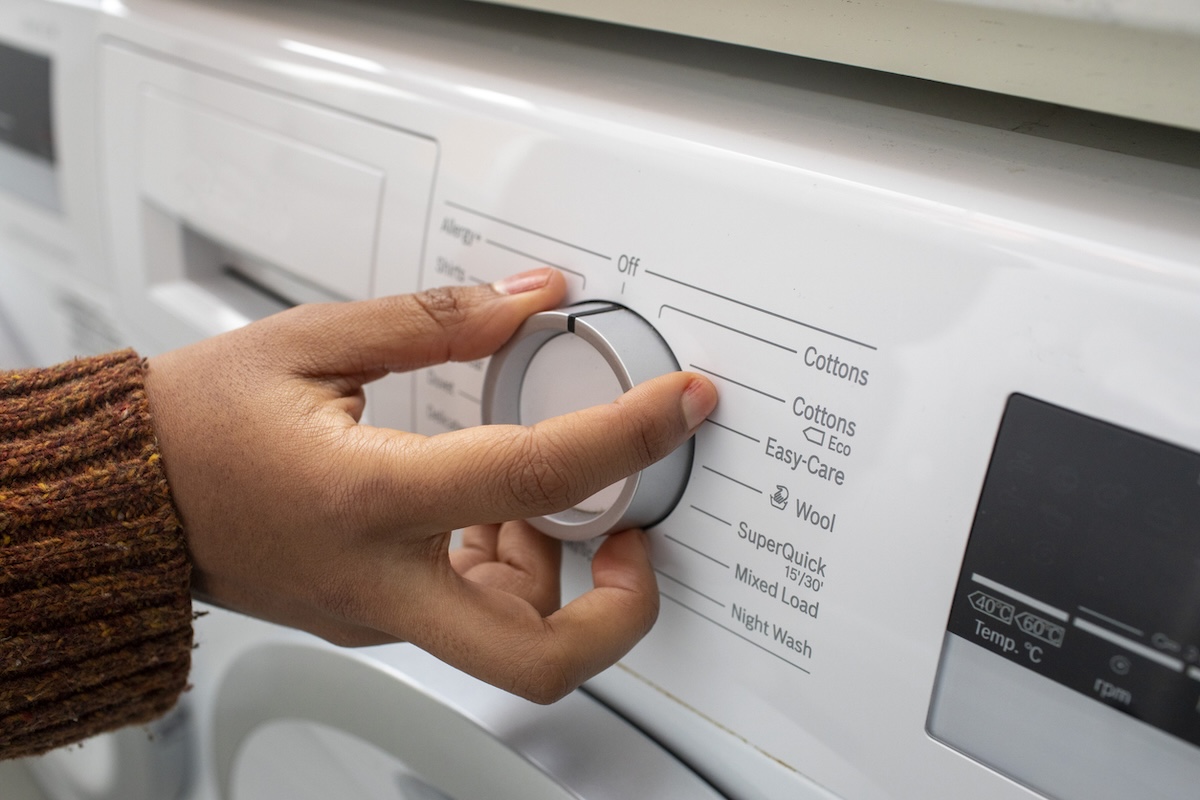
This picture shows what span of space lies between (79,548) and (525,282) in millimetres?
234

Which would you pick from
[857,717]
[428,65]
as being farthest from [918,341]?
[428,65]

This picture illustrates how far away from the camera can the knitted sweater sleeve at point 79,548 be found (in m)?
0.40

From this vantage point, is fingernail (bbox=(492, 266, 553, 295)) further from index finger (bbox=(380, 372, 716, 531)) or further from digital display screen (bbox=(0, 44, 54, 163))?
digital display screen (bbox=(0, 44, 54, 163))

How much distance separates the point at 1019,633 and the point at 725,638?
0.38 feet

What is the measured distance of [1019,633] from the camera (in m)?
0.30

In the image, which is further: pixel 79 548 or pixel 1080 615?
pixel 79 548

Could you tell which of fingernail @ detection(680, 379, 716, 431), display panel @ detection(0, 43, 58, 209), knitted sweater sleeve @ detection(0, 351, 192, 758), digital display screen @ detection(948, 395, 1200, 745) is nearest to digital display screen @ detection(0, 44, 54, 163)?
display panel @ detection(0, 43, 58, 209)

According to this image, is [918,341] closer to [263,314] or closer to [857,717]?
[857,717]

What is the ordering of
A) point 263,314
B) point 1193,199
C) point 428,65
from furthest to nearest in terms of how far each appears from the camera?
point 263,314 < point 428,65 < point 1193,199

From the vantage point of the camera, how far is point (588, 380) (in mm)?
396

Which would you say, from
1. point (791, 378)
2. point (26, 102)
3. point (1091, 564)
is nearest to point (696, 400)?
point (791, 378)

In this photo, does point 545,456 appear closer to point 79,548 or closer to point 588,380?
point 588,380

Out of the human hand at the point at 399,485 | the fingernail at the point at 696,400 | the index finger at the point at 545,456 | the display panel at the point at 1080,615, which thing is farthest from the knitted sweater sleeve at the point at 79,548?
the display panel at the point at 1080,615

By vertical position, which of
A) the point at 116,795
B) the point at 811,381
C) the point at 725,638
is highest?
the point at 811,381
